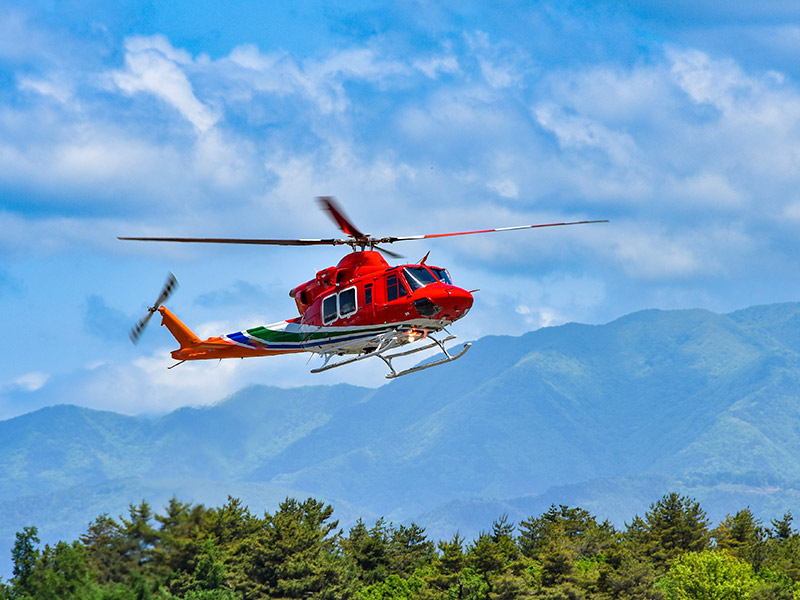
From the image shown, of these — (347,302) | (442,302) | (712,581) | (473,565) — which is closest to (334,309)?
(347,302)

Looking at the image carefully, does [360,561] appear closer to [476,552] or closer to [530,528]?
[476,552]

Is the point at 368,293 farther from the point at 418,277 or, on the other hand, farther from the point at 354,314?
the point at 418,277

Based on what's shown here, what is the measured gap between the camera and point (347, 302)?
170 ft

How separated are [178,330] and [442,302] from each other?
46.0 ft

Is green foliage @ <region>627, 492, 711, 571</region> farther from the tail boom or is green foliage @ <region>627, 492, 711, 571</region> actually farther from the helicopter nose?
the helicopter nose

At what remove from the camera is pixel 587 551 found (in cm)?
12762

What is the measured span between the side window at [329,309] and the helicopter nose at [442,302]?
450 centimetres

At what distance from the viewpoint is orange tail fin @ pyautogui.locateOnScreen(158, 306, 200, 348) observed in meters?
56.6

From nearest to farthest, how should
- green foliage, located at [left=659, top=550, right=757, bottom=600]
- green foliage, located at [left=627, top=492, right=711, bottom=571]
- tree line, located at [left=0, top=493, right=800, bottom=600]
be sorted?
tree line, located at [left=0, top=493, right=800, bottom=600]
green foliage, located at [left=659, top=550, right=757, bottom=600]
green foliage, located at [left=627, top=492, right=711, bottom=571]

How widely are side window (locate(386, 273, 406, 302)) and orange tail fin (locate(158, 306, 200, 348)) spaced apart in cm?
1081

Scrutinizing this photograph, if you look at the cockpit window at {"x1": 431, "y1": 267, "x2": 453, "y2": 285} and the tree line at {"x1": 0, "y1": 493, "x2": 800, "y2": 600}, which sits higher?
the cockpit window at {"x1": 431, "y1": 267, "x2": 453, "y2": 285}

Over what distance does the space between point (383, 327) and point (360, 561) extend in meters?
63.8

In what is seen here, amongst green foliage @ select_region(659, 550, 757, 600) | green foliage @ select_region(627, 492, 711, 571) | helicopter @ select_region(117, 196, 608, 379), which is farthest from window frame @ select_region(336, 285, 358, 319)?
green foliage @ select_region(627, 492, 711, 571)

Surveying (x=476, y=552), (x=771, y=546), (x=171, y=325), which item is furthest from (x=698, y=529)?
(x=171, y=325)
